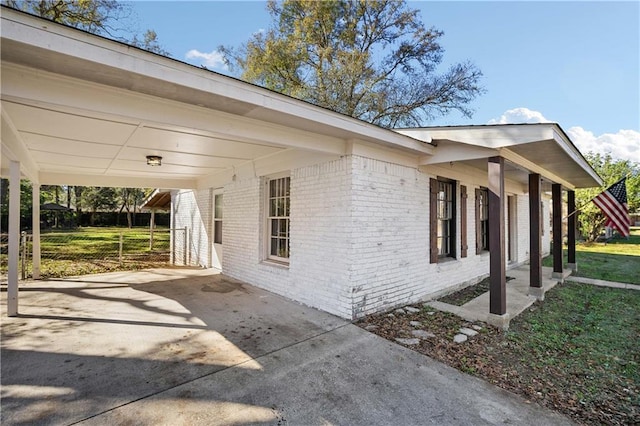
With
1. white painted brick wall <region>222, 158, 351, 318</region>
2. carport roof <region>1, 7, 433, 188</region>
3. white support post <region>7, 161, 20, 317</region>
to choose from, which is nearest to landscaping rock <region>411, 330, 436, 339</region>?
white painted brick wall <region>222, 158, 351, 318</region>

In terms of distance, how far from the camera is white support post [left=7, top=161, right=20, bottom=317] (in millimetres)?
4199

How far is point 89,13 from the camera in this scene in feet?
33.5

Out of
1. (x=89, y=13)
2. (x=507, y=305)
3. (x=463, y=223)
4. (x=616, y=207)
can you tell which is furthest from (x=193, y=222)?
(x=616, y=207)

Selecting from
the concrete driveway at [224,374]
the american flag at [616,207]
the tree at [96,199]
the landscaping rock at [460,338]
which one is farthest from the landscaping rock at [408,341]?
the tree at [96,199]

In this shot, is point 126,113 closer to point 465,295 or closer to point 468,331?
point 468,331

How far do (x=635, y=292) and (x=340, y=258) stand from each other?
6.67 m

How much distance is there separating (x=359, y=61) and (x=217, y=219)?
8.26 metres

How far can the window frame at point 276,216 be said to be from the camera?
5.72 metres

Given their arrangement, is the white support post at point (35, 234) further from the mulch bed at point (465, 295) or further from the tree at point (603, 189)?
the tree at point (603, 189)

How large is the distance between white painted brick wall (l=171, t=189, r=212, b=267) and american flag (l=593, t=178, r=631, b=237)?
9115 mm

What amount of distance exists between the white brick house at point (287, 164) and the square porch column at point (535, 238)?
1.1 inches

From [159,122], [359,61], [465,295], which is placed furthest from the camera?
[359,61]

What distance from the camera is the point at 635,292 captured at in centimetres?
629

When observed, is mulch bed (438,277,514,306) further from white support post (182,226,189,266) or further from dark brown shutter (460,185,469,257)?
white support post (182,226,189,266)
